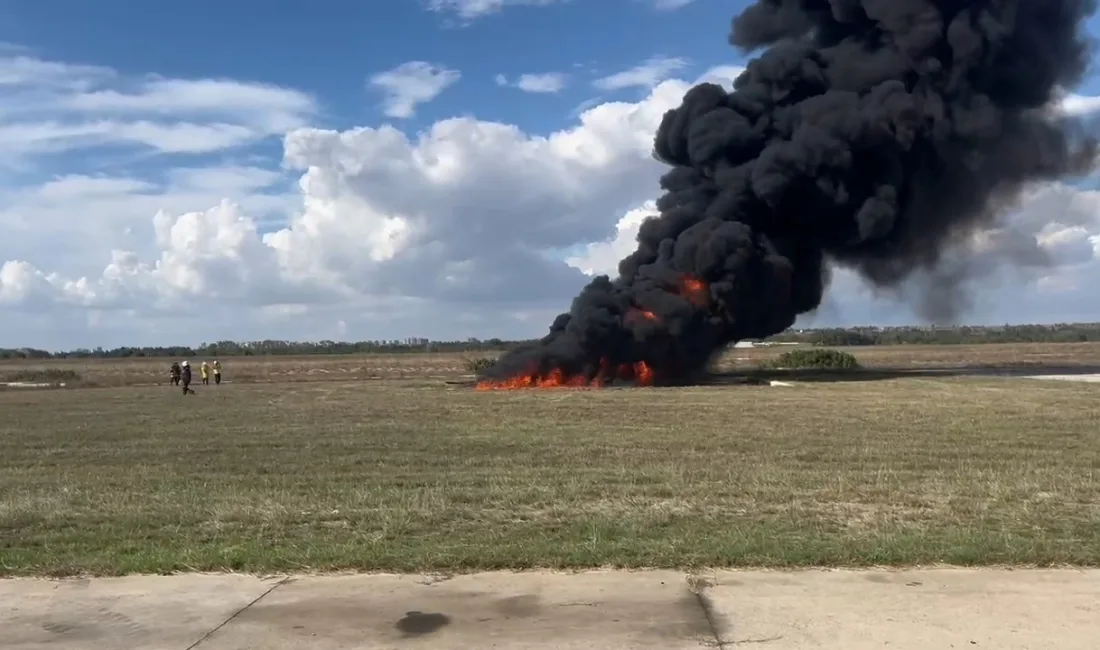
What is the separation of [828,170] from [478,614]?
3156 cm

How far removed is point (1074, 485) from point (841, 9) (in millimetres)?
29999

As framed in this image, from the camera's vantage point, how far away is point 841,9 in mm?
37188

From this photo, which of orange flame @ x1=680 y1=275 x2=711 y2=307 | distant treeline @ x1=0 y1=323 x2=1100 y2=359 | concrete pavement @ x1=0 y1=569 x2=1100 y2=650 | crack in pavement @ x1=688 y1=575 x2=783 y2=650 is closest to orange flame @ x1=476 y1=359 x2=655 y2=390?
orange flame @ x1=680 y1=275 x2=711 y2=307

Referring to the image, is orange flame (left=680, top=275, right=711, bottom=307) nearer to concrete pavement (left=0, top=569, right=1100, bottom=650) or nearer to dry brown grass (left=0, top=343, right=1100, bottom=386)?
dry brown grass (left=0, top=343, right=1100, bottom=386)

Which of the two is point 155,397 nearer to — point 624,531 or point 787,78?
point 787,78

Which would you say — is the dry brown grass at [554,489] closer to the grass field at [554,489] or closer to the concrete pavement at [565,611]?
the grass field at [554,489]

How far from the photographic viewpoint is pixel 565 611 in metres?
5.95

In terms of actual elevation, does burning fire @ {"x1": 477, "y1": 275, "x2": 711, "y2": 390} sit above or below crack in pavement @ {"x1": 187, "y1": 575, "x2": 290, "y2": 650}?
above

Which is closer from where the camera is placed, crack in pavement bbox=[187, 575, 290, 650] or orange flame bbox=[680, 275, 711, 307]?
crack in pavement bbox=[187, 575, 290, 650]

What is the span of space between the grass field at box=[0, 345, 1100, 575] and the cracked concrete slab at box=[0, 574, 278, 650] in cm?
35

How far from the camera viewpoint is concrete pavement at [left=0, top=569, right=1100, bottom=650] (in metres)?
5.42

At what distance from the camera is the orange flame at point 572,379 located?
34562 mm

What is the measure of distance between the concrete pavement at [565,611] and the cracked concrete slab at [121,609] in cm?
1

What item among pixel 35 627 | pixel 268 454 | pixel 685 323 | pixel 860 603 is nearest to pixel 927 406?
pixel 685 323
